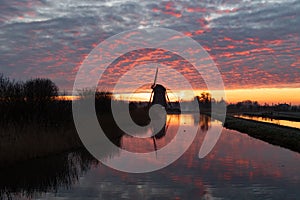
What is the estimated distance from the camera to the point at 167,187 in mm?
12172

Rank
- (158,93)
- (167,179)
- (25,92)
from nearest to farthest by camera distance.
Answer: (167,179)
(25,92)
(158,93)

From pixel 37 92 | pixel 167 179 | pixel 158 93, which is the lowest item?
pixel 167 179

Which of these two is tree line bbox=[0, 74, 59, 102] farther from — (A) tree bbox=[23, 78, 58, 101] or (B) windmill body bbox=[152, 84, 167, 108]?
(B) windmill body bbox=[152, 84, 167, 108]

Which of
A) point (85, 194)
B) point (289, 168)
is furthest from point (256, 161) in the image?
point (85, 194)

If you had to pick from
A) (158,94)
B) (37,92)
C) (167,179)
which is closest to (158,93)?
(158,94)

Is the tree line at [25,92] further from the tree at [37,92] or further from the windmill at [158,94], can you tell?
the windmill at [158,94]

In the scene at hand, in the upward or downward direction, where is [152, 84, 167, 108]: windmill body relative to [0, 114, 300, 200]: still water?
upward

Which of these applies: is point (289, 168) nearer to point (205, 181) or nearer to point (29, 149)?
point (205, 181)

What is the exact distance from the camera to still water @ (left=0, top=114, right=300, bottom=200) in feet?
37.0

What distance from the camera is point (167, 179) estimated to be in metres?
13.5

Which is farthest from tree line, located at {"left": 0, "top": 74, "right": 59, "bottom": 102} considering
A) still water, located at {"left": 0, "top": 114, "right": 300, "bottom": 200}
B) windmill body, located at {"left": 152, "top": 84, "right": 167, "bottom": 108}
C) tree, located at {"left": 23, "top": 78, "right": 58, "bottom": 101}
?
windmill body, located at {"left": 152, "top": 84, "right": 167, "bottom": 108}

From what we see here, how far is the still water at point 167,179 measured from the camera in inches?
444

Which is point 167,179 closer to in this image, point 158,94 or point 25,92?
point 25,92

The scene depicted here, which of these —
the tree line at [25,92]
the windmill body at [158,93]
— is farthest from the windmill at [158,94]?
the tree line at [25,92]
